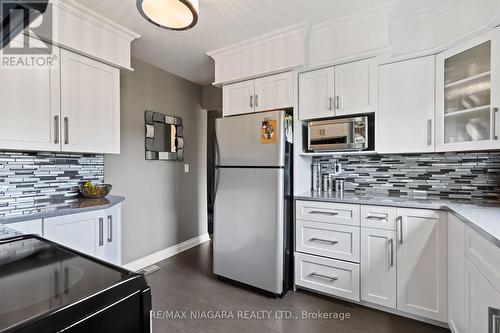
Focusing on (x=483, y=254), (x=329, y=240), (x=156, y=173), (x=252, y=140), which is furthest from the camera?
(x=156, y=173)

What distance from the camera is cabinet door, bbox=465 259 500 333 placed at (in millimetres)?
1070

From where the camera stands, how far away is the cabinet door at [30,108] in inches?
65.6

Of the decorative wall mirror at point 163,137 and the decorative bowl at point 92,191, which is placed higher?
the decorative wall mirror at point 163,137

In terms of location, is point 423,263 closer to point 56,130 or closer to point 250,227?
point 250,227

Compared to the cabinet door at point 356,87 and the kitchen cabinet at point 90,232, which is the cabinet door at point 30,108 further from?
the cabinet door at point 356,87

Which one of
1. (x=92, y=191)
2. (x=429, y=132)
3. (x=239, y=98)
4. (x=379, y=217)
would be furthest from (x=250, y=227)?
(x=429, y=132)

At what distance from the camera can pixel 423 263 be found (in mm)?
1805

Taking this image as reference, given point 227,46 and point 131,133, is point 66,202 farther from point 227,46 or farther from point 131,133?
point 227,46

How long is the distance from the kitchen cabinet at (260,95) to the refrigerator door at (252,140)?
0.23m

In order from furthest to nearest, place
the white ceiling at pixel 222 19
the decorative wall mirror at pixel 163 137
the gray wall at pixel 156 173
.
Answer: the decorative wall mirror at pixel 163 137
the gray wall at pixel 156 173
the white ceiling at pixel 222 19

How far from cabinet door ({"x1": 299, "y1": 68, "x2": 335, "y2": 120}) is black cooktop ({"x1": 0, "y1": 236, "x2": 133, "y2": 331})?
2057 mm

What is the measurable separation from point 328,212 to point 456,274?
35.7 inches

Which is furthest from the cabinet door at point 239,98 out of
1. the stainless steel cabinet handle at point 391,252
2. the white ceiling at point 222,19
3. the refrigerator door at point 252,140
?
the stainless steel cabinet handle at point 391,252

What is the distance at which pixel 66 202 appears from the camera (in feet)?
6.64
